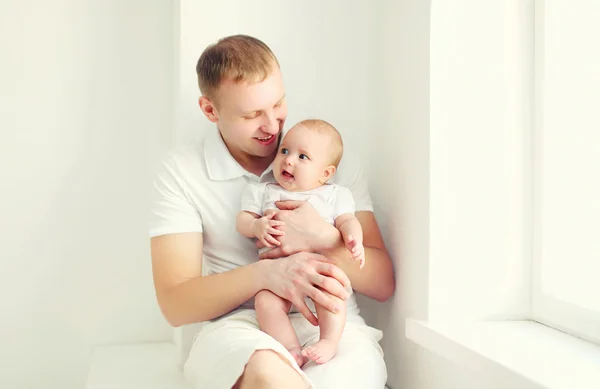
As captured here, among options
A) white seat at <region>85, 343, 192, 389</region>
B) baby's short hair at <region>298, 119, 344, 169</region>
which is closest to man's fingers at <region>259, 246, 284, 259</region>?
baby's short hair at <region>298, 119, 344, 169</region>

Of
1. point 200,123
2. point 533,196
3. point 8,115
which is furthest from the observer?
point 8,115

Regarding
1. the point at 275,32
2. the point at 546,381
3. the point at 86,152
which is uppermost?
the point at 275,32

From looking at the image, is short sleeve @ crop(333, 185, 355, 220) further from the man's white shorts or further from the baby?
the man's white shorts

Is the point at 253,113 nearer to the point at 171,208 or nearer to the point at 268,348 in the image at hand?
the point at 171,208

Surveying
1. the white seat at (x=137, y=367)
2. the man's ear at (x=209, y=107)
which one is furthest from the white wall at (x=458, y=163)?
the white seat at (x=137, y=367)

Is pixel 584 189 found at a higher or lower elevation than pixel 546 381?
higher

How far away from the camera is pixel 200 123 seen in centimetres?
182

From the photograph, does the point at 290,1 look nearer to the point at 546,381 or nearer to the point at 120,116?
the point at 120,116

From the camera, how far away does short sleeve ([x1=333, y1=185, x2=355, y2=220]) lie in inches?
59.2

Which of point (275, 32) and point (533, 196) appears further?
point (275, 32)

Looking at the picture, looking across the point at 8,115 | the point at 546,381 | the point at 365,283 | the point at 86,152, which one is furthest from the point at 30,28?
the point at 546,381

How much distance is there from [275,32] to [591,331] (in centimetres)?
115

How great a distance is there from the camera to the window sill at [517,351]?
1078mm

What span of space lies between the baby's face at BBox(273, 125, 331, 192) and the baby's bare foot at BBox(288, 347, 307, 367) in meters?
0.38
